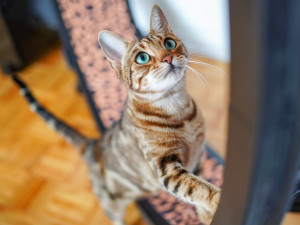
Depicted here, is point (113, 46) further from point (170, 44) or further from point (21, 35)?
point (21, 35)

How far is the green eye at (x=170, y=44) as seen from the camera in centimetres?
38

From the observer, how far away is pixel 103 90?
75cm

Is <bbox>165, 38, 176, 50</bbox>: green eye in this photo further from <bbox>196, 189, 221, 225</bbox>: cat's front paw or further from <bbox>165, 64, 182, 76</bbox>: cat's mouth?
<bbox>196, 189, 221, 225</bbox>: cat's front paw

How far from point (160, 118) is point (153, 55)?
4.5 inches

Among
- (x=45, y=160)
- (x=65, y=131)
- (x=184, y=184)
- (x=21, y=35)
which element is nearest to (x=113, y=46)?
(x=184, y=184)

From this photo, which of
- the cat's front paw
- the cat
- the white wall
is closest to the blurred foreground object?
the cat

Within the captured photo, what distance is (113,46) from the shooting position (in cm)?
39

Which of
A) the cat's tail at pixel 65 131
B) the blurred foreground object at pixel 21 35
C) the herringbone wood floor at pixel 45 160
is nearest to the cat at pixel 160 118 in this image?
the herringbone wood floor at pixel 45 160

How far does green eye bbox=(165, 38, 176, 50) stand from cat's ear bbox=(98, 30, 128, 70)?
5 cm

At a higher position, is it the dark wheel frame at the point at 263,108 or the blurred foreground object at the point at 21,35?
the blurred foreground object at the point at 21,35

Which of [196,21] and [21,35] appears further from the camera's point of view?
[21,35]

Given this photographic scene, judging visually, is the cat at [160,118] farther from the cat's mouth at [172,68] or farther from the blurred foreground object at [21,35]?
the blurred foreground object at [21,35]

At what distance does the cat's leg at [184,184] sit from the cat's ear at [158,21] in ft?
0.59

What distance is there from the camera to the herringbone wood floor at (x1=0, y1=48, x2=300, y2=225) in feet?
3.52
